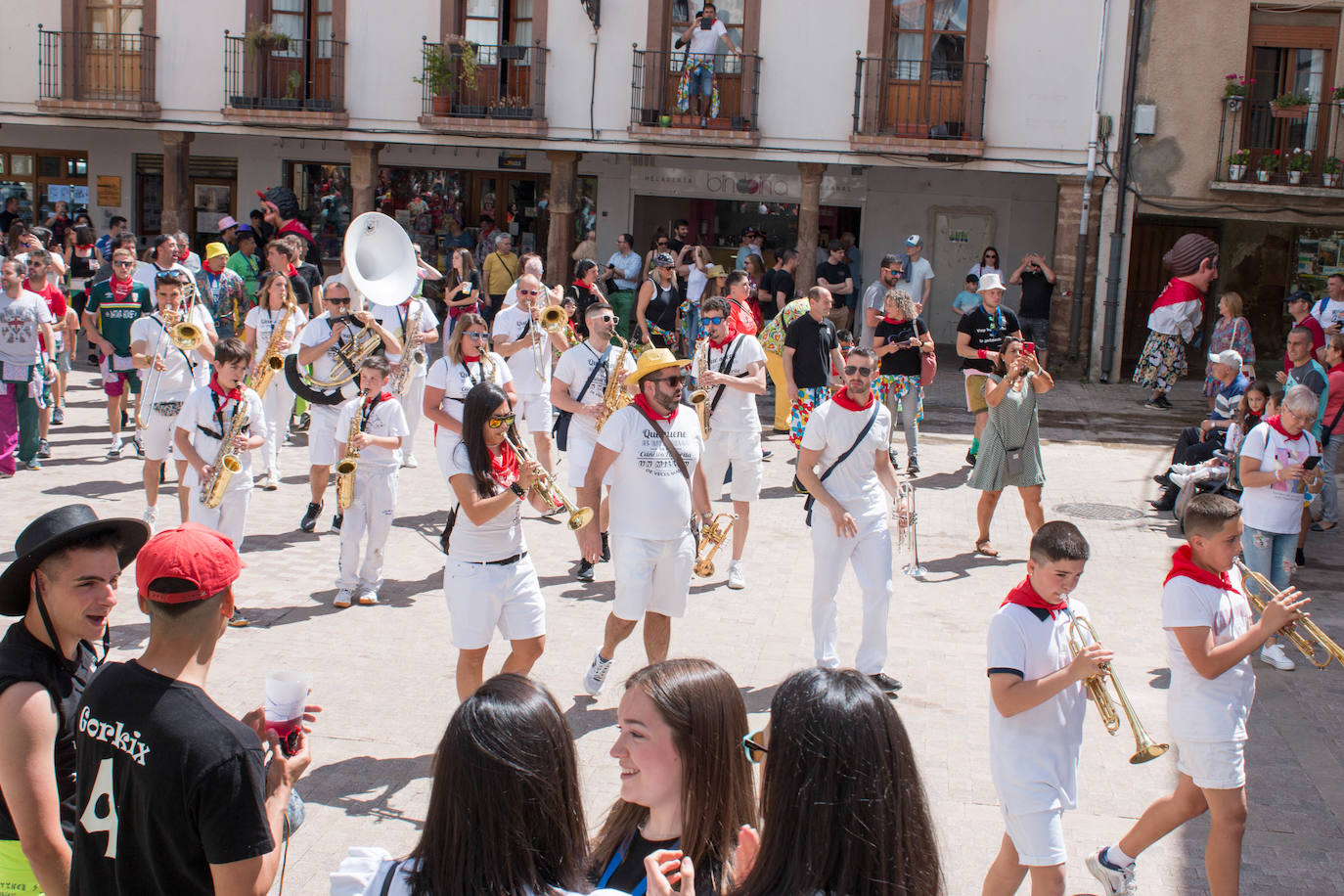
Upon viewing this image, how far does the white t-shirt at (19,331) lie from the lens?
10.9 meters

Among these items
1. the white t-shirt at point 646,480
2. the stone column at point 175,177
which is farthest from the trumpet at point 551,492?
the stone column at point 175,177

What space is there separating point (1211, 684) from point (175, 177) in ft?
68.1

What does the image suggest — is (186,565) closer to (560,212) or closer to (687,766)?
(687,766)

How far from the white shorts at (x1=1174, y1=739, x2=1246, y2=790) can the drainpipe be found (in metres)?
14.7

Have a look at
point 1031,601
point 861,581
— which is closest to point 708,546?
point 861,581

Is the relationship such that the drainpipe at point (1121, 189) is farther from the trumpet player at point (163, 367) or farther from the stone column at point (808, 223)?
the trumpet player at point (163, 367)

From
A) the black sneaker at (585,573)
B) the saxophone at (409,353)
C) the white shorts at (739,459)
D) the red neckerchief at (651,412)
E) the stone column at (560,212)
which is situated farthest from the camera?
the stone column at (560,212)

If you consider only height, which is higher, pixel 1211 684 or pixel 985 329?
pixel 985 329

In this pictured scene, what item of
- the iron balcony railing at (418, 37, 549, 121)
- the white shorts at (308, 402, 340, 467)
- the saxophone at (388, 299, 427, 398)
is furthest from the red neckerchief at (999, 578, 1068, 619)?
the iron balcony railing at (418, 37, 549, 121)

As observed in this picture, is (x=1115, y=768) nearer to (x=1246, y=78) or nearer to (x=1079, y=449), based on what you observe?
(x=1079, y=449)

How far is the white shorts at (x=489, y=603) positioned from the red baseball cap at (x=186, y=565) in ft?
8.62

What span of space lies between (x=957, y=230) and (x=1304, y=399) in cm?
1383

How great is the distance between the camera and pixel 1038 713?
4.40m

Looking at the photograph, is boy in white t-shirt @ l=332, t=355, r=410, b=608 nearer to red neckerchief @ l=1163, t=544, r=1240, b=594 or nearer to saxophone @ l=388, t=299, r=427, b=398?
saxophone @ l=388, t=299, r=427, b=398
